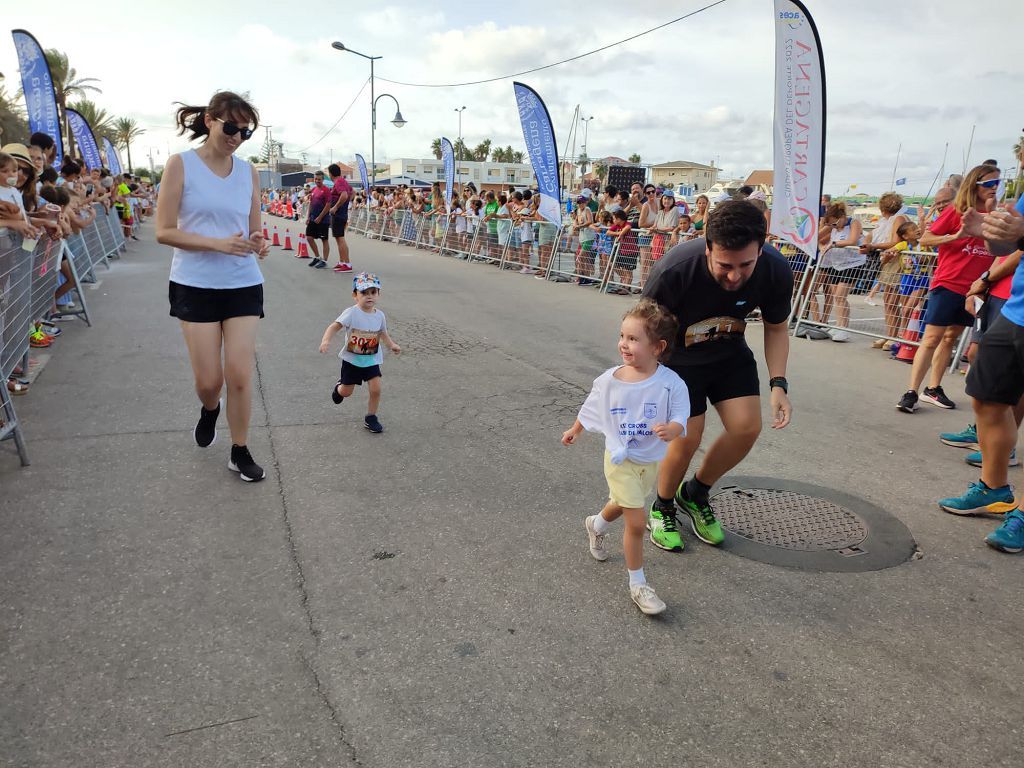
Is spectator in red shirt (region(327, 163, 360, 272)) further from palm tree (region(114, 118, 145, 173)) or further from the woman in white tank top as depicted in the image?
palm tree (region(114, 118, 145, 173))

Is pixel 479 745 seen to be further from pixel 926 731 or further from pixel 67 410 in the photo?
pixel 67 410

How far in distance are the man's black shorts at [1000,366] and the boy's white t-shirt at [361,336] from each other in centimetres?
370

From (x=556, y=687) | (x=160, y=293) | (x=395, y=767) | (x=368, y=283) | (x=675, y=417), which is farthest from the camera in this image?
(x=160, y=293)

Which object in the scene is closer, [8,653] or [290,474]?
[8,653]

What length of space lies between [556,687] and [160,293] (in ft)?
32.1

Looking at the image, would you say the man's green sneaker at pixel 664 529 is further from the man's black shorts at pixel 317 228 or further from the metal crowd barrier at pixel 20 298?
the man's black shorts at pixel 317 228

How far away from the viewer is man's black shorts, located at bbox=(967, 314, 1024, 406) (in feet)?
11.6

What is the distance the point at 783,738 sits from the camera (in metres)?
2.16

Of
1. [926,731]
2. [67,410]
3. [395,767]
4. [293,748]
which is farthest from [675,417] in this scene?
[67,410]

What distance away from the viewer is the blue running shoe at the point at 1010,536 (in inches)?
136

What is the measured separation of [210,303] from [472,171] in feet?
323

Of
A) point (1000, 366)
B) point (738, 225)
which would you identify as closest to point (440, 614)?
point (738, 225)

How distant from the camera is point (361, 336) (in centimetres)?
475

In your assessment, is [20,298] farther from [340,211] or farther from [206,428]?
[340,211]
